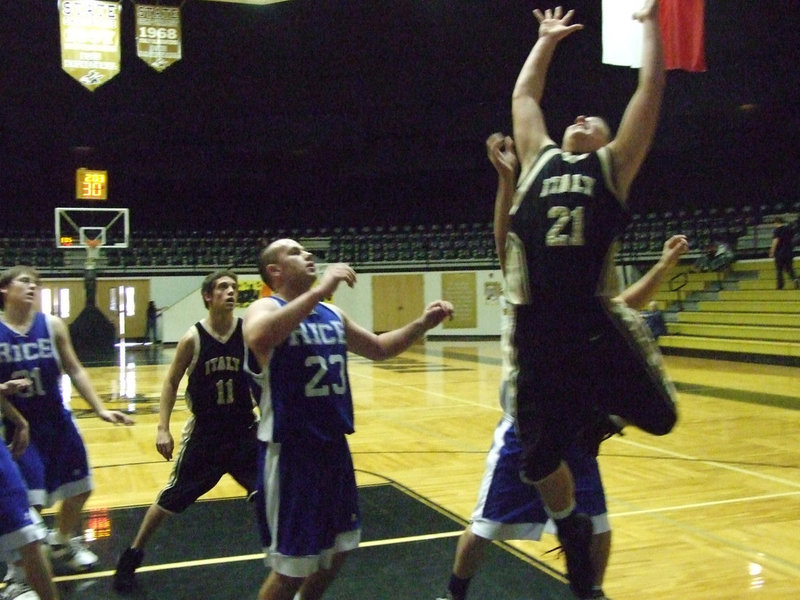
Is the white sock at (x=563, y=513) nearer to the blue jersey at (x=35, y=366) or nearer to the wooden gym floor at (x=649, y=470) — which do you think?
the wooden gym floor at (x=649, y=470)

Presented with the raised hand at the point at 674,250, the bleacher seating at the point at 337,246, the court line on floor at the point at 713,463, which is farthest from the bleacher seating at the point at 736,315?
the raised hand at the point at 674,250

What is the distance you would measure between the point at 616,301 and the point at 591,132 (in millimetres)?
520

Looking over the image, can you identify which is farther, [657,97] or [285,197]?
[285,197]

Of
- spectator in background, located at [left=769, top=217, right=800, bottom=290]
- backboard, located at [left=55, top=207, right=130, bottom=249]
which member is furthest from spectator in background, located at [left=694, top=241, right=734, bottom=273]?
backboard, located at [left=55, top=207, right=130, bottom=249]

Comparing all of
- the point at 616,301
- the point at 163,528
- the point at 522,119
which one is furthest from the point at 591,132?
the point at 163,528

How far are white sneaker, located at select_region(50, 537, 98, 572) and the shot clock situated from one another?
55.8 feet

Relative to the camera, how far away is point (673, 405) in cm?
230

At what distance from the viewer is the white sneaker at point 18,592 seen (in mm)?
3137

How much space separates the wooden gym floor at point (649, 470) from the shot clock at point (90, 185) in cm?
866

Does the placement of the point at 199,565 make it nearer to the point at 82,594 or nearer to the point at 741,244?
the point at 82,594

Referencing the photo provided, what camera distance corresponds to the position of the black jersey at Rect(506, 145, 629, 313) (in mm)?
2232

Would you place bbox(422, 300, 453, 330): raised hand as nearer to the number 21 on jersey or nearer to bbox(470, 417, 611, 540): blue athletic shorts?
bbox(470, 417, 611, 540): blue athletic shorts

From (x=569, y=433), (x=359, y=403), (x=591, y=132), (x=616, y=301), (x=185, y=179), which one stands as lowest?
(x=359, y=403)

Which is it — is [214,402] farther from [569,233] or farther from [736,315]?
[736,315]
